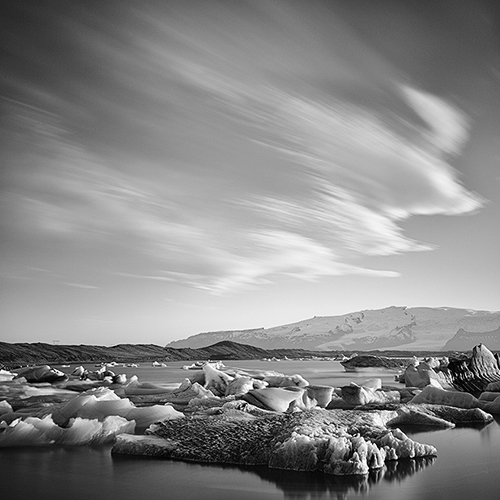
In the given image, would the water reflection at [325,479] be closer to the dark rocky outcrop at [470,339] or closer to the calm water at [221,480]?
the calm water at [221,480]

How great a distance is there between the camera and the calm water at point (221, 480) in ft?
11.7

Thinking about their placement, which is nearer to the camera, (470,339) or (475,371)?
(475,371)

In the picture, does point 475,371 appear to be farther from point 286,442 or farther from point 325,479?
point 325,479

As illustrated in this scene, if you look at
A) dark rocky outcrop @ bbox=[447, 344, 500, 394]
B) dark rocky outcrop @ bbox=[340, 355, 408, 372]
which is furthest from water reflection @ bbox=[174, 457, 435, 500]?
dark rocky outcrop @ bbox=[340, 355, 408, 372]

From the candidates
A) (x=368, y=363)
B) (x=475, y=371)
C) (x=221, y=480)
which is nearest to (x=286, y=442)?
(x=221, y=480)

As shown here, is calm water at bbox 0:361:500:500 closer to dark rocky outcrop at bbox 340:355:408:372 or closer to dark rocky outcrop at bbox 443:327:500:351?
dark rocky outcrop at bbox 340:355:408:372

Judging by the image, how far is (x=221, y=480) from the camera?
13.0ft

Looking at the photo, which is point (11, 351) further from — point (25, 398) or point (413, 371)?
point (413, 371)

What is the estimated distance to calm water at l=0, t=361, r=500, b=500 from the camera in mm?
3557

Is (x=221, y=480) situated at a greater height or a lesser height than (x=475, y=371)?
lesser

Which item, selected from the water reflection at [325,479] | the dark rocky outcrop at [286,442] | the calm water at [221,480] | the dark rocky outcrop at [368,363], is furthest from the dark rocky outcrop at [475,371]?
the dark rocky outcrop at [368,363]

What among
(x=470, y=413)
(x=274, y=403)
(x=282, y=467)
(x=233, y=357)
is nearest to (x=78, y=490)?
(x=282, y=467)

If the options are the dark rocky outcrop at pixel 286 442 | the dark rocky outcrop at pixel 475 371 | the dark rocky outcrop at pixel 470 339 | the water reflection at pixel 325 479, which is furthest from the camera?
the dark rocky outcrop at pixel 470 339

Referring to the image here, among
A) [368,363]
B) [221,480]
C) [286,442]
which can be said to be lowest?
[368,363]
